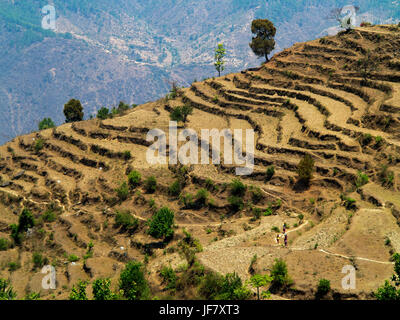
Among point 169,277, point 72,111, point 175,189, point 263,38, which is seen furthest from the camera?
point 72,111

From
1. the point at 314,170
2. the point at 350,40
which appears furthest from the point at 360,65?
the point at 314,170

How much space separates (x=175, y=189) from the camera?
4300cm

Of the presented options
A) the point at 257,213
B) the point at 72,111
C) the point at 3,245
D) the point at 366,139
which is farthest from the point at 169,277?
the point at 72,111

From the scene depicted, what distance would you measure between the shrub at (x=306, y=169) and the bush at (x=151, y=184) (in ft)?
43.7

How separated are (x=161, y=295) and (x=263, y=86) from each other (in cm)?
3651

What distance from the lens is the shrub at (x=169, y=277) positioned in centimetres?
2747

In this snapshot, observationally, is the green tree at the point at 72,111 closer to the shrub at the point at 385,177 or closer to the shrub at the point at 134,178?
the shrub at the point at 134,178

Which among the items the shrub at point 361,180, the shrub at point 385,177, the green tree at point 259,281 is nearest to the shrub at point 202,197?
the shrub at point 361,180

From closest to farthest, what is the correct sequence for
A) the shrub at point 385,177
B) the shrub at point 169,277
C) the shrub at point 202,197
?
1. the shrub at point 169,277
2. the shrub at point 385,177
3. the shrub at point 202,197

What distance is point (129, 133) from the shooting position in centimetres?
5603

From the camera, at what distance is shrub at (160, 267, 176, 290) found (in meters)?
27.5

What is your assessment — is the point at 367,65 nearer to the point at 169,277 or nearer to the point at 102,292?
the point at 169,277

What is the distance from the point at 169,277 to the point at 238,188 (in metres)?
13.0
